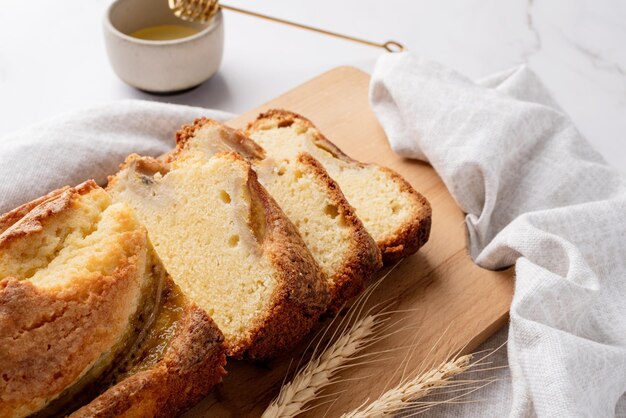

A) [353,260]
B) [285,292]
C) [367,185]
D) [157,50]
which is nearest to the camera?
[285,292]

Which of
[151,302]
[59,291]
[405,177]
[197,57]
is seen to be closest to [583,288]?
[405,177]

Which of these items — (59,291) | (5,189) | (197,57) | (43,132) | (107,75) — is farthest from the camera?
(107,75)

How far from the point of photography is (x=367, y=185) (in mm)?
4473

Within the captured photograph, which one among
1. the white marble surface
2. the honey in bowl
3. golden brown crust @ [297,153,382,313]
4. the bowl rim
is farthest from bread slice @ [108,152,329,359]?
the white marble surface

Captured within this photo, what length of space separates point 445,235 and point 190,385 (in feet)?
6.04

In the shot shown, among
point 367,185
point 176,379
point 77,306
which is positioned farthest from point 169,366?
point 367,185

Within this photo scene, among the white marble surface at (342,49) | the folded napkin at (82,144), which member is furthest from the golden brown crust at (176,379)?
the white marble surface at (342,49)

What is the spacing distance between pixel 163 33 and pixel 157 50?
432mm

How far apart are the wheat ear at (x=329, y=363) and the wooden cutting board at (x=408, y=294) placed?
0.09 metres

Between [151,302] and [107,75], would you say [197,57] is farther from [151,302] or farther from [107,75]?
[151,302]

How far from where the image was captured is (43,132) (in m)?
4.90

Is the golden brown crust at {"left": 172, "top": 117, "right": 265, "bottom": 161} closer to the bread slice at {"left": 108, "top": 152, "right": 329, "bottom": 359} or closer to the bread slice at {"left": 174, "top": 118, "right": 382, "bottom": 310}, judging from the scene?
the bread slice at {"left": 174, "top": 118, "right": 382, "bottom": 310}

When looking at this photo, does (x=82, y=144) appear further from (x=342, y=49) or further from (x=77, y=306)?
(x=342, y=49)

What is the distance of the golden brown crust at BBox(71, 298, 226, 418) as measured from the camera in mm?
3072
